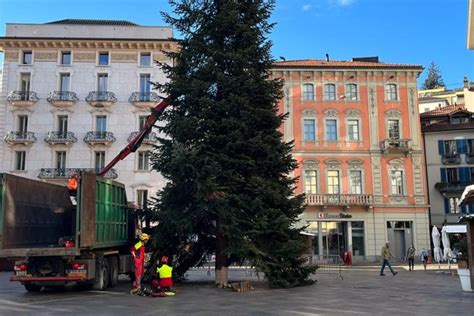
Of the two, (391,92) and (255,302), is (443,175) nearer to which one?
(391,92)

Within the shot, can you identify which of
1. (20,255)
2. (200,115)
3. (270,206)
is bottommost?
(20,255)

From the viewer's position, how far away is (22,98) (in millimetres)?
41406

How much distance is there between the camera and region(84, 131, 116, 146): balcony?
134 feet

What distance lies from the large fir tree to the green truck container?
1.93 metres

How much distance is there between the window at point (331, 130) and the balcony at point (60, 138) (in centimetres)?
2100

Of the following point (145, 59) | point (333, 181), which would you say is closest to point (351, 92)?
point (333, 181)

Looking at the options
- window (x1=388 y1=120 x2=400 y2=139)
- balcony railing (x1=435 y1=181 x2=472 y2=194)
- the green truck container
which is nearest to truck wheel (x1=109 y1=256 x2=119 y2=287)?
the green truck container

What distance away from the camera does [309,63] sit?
44.3 metres

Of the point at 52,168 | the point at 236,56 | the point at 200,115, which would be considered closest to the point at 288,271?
the point at 200,115

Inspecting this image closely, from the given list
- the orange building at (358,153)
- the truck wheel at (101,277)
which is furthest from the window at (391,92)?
the truck wheel at (101,277)

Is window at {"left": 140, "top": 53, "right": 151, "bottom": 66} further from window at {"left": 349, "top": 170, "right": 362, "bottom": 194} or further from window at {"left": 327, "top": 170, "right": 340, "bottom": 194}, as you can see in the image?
window at {"left": 349, "top": 170, "right": 362, "bottom": 194}

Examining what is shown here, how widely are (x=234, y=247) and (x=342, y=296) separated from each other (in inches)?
152

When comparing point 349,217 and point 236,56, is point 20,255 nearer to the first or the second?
point 236,56

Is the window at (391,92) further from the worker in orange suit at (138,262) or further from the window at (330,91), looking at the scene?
the worker in orange suit at (138,262)
